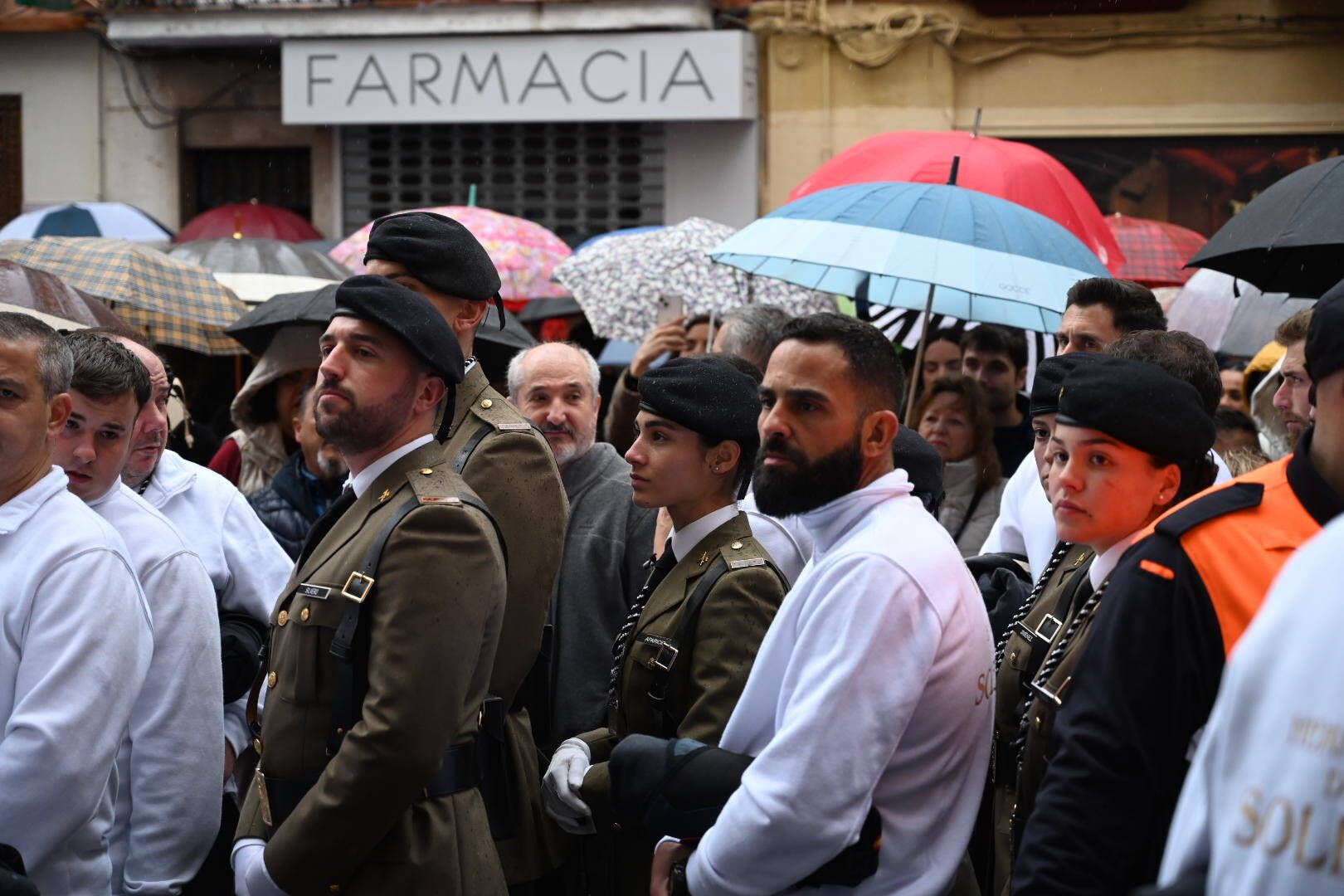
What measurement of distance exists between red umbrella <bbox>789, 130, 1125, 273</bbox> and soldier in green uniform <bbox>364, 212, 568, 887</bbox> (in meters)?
3.10

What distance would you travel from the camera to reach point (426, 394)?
11.4ft

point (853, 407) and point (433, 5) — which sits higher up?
point (433, 5)

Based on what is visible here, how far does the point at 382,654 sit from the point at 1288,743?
6.29 ft

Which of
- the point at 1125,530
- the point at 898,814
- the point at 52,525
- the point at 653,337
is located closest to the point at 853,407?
the point at 1125,530

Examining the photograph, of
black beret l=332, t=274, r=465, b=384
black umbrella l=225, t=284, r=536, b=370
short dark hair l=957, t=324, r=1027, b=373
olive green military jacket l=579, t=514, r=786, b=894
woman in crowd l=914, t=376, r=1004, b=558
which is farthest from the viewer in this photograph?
short dark hair l=957, t=324, r=1027, b=373

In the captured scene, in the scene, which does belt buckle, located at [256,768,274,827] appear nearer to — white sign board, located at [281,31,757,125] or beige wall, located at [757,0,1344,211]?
white sign board, located at [281,31,757,125]

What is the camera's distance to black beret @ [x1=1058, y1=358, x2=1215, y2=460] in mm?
3105

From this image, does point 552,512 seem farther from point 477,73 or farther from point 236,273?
point 477,73

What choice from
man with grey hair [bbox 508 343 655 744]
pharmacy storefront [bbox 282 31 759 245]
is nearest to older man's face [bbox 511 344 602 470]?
man with grey hair [bbox 508 343 655 744]

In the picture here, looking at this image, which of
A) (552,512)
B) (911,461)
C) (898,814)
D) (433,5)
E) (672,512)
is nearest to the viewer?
(898,814)

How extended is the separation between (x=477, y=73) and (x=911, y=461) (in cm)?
1187

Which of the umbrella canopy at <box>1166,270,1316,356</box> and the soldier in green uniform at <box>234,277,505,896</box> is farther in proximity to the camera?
the umbrella canopy at <box>1166,270,1316,356</box>

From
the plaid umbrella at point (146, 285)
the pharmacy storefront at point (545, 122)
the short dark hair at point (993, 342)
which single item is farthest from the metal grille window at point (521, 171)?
the short dark hair at point (993, 342)

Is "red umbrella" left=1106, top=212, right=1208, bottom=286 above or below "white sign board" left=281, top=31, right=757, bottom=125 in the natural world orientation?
below
